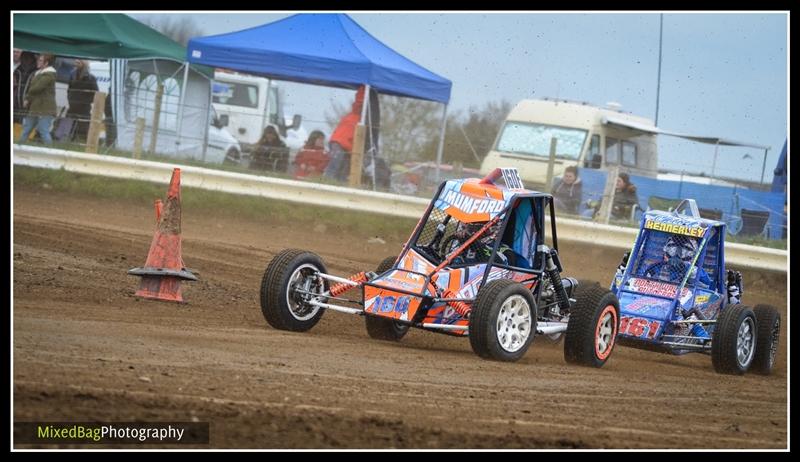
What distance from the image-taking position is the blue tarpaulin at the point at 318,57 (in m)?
19.2

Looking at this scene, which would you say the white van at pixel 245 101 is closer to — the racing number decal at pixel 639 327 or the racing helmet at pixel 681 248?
the racing helmet at pixel 681 248

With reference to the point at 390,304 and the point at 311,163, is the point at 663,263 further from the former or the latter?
the point at 311,163

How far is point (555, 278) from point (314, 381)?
3.57 metres

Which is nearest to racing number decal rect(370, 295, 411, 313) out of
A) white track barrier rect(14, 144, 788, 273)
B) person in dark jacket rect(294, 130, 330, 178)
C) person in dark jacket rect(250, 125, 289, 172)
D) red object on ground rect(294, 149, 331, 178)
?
white track barrier rect(14, 144, 788, 273)

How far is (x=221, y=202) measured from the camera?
54.5 feet

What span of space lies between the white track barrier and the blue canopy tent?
2552 mm

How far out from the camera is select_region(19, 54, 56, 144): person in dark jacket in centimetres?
1788

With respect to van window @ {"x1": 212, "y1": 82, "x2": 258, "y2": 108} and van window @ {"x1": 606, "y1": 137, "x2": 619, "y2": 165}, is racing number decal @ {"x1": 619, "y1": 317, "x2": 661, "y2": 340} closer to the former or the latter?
van window @ {"x1": 606, "y1": 137, "x2": 619, "y2": 165}

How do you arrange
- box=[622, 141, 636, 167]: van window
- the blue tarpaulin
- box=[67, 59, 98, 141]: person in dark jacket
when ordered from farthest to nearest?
box=[622, 141, 636, 167]: van window → the blue tarpaulin → box=[67, 59, 98, 141]: person in dark jacket

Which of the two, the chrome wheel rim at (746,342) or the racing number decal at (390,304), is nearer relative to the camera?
the racing number decal at (390,304)

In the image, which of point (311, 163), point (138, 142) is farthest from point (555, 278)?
point (138, 142)

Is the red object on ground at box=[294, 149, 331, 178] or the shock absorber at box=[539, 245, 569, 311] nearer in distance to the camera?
the shock absorber at box=[539, 245, 569, 311]

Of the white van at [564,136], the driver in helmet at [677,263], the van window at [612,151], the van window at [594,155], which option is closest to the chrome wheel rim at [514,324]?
the driver in helmet at [677,263]

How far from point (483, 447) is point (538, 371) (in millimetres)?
2711
